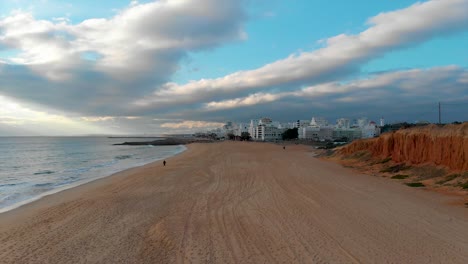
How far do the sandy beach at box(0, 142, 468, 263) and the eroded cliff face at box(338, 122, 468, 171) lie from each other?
2.93 meters

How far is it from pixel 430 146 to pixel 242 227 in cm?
1310

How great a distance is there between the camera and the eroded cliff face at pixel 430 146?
13703 mm

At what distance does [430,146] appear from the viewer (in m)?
16.2

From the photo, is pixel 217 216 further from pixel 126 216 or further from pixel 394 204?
pixel 394 204

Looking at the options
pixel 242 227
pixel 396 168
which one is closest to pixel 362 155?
pixel 396 168

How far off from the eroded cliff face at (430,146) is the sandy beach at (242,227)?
293 cm

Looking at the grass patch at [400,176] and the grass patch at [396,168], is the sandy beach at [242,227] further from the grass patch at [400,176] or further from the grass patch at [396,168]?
the grass patch at [396,168]

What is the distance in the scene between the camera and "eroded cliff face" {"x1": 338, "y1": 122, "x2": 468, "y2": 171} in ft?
45.0

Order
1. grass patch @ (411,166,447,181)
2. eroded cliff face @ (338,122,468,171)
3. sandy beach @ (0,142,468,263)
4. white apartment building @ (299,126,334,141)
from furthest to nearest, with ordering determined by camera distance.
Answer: white apartment building @ (299,126,334,141) < grass patch @ (411,166,447,181) < eroded cliff face @ (338,122,468,171) < sandy beach @ (0,142,468,263)

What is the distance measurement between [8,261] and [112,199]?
6068mm

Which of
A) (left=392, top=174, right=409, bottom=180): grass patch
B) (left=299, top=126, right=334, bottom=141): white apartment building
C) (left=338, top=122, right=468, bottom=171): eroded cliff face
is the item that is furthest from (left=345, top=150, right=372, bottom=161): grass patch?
(left=299, top=126, right=334, bottom=141): white apartment building

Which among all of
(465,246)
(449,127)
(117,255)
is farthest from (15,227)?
(449,127)

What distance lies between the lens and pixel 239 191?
12719 mm

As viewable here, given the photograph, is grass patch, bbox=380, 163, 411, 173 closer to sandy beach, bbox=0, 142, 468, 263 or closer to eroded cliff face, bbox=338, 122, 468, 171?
eroded cliff face, bbox=338, 122, 468, 171
